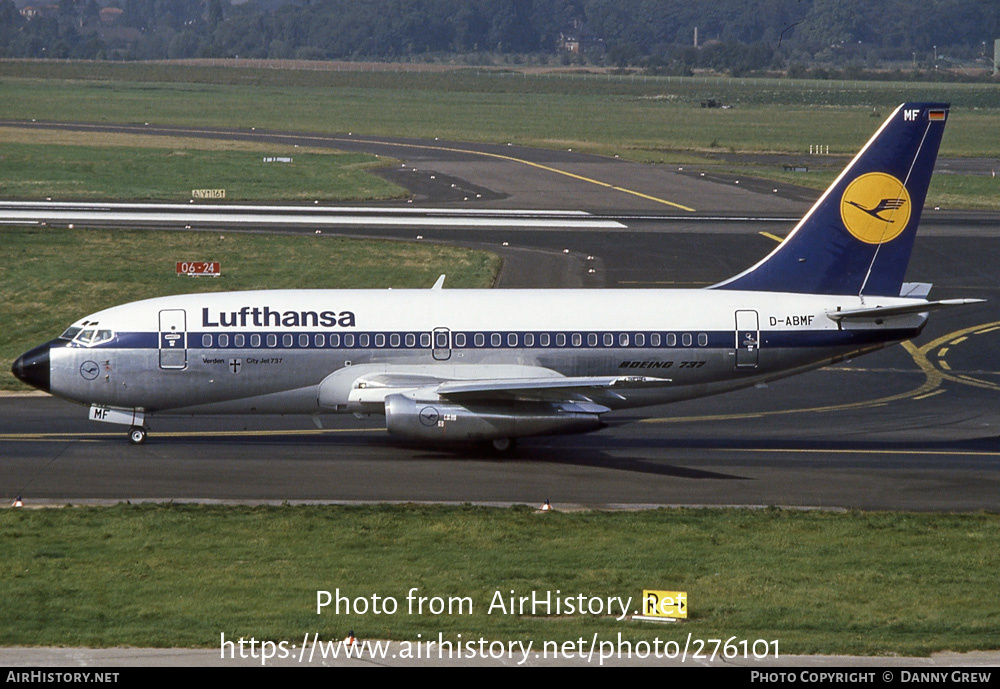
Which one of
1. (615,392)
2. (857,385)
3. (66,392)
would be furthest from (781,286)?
(66,392)

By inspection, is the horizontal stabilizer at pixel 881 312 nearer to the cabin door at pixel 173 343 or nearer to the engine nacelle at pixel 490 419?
the engine nacelle at pixel 490 419

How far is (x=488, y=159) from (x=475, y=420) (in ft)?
266

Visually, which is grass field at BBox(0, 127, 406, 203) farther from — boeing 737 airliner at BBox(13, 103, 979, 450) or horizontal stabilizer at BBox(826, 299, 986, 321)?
horizontal stabilizer at BBox(826, 299, 986, 321)

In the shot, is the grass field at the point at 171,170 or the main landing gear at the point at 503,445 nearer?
the main landing gear at the point at 503,445

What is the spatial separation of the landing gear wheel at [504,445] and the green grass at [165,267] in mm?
20865

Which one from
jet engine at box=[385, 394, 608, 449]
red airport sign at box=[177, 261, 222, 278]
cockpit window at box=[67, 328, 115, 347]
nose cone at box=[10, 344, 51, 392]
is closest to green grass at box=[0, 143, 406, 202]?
red airport sign at box=[177, 261, 222, 278]

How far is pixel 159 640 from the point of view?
62.1ft

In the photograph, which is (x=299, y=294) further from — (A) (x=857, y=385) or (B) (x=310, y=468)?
(A) (x=857, y=385)

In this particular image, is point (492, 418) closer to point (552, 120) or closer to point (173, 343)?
point (173, 343)

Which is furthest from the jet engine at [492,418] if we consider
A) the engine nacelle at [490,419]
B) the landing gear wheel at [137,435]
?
the landing gear wheel at [137,435]

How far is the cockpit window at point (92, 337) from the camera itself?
33125 millimetres

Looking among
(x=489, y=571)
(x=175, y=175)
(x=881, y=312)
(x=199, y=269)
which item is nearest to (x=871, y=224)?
(x=881, y=312)

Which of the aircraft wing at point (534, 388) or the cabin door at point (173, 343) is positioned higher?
the cabin door at point (173, 343)
